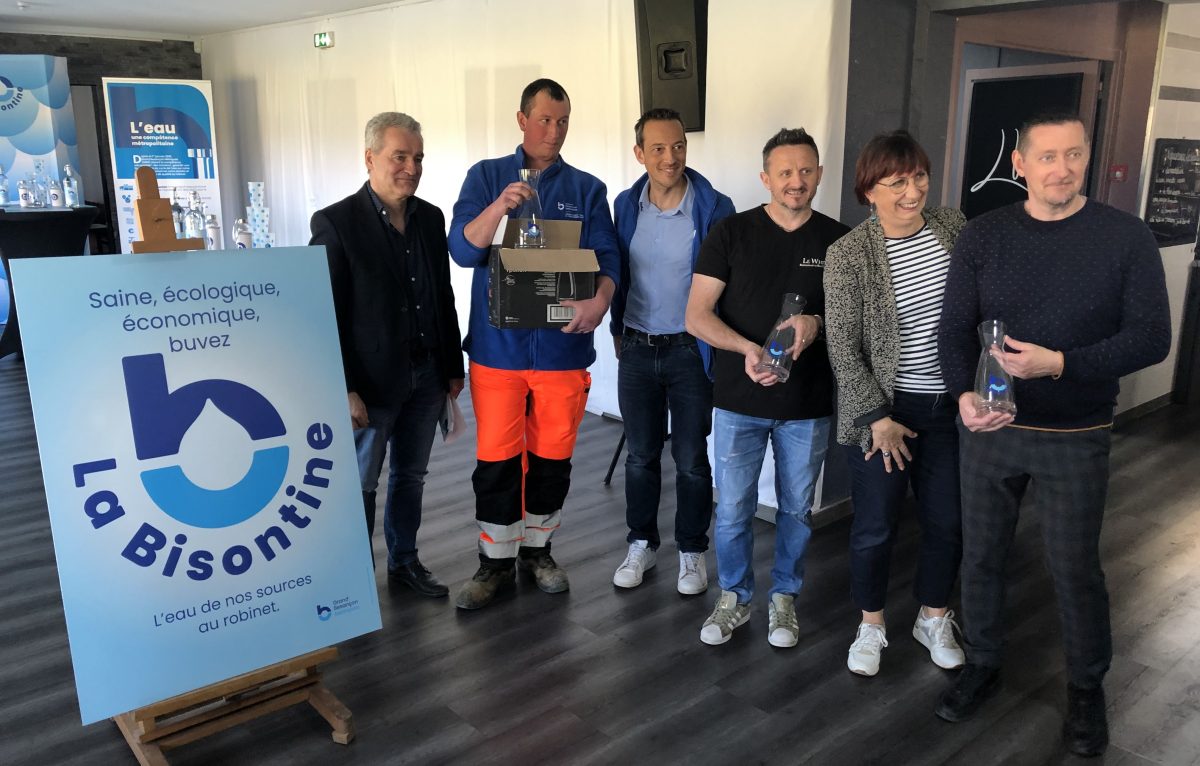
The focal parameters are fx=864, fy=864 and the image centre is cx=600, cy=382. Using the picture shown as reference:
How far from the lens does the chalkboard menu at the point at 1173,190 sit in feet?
17.0

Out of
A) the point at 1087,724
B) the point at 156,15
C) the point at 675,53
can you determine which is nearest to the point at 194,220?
the point at 156,15

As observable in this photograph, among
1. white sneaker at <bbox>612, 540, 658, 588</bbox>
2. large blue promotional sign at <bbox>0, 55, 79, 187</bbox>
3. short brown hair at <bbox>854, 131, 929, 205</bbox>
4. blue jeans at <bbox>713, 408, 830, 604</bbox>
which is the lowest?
white sneaker at <bbox>612, 540, 658, 588</bbox>

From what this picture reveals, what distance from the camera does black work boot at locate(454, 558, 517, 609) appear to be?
2973mm

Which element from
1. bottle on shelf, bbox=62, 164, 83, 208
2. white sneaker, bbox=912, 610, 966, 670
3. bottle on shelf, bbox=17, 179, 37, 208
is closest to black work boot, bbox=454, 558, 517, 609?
white sneaker, bbox=912, 610, 966, 670

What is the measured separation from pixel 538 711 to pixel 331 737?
556mm

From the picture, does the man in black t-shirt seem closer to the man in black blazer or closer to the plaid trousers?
the plaid trousers

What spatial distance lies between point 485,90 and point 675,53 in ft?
8.16

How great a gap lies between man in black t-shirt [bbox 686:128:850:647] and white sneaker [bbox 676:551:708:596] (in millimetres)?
417

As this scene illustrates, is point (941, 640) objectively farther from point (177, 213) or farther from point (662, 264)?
point (177, 213)

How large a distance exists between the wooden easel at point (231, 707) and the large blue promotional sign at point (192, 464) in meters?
0.06

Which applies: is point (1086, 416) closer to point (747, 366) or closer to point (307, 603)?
point (747, 366)

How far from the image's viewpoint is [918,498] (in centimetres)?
254

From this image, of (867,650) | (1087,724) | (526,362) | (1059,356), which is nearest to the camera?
(1059,356)

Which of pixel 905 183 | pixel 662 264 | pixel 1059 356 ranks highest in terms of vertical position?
pixel 905 183
